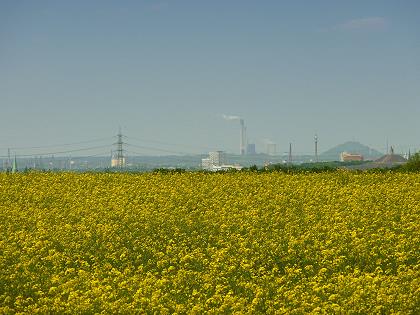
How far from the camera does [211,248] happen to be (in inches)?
717

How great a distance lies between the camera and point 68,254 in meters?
18.8

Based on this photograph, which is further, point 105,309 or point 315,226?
point 315,226

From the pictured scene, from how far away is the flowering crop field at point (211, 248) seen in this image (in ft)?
44.5

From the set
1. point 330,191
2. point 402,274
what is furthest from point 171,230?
point 330,191

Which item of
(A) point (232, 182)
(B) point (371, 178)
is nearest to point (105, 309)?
(A) point (232, 182)

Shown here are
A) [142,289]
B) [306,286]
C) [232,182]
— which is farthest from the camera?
[232,182]

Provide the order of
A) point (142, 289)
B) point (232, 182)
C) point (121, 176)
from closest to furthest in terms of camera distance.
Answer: point (142, 289) < point (232, 182) < point (121, 176)

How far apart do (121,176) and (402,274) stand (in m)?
24.2

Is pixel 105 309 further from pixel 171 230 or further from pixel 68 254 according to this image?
pixel 171 230

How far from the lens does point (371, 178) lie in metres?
35.5

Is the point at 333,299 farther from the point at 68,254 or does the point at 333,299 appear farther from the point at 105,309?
the point at 68,254

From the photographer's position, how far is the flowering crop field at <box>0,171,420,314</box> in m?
13.6

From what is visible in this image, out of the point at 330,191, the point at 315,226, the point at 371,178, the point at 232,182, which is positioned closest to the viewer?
the point at 315,226

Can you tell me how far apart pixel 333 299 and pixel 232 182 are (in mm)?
19635
